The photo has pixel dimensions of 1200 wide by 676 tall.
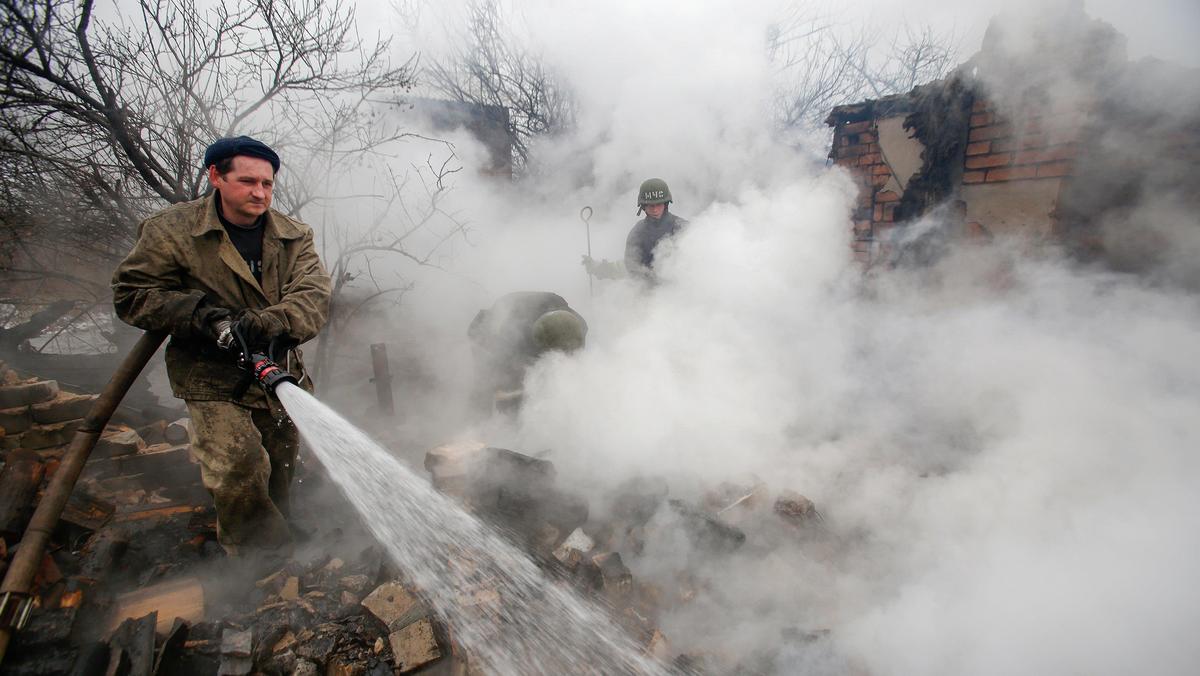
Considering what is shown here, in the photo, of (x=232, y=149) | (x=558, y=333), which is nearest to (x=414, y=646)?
(x=232, y=149)

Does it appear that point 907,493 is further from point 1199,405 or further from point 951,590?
point 1199,405

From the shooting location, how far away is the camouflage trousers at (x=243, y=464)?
103 inches

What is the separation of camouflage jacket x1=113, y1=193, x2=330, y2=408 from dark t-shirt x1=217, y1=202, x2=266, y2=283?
34 mm

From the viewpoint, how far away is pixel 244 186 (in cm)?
254

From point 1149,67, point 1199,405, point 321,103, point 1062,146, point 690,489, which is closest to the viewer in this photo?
point 1199,405

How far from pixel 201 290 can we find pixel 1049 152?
5870mm

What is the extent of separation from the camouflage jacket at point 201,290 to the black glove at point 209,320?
0.03 metres

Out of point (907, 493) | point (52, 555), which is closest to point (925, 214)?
point (907, 493)

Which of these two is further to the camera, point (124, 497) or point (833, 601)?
point (124, 497)

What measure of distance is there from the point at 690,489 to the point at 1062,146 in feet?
13.0

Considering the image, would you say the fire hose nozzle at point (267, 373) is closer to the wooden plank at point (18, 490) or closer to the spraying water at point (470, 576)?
the spraying water at point (470, 576)

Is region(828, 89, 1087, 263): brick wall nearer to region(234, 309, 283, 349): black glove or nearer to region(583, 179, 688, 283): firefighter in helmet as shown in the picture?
region(583, 179, 688, 283): firefighter in helmet

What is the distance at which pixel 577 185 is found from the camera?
10875 mm

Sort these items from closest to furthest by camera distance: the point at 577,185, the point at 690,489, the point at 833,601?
the point at 833,601 < the point at 690,489 < the point at 577,185
